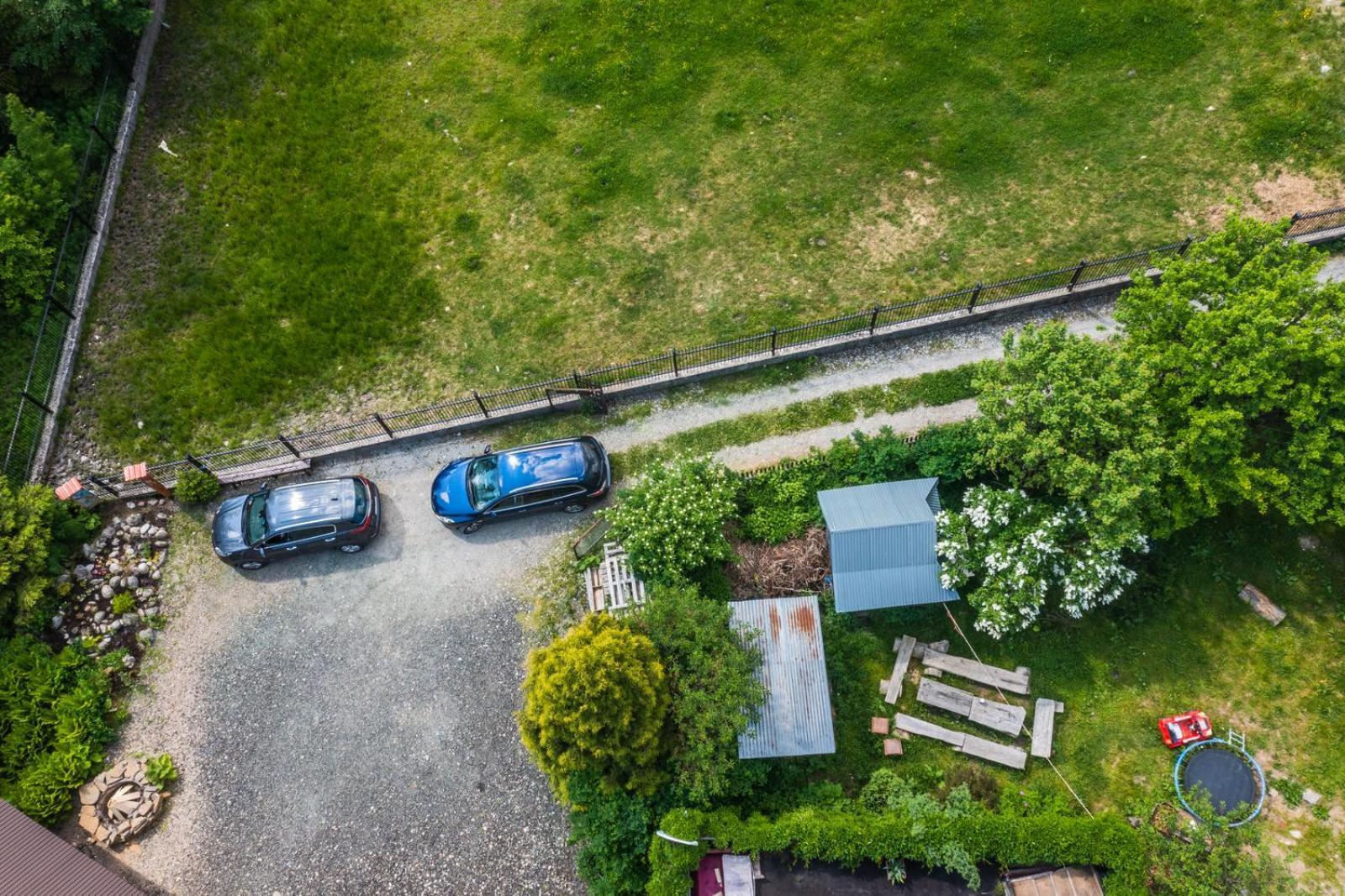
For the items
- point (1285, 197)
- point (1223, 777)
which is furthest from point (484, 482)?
point (1285, 197)

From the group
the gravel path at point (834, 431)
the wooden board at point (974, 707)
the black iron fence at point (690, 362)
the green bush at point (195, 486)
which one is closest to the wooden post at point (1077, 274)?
the black iron fence at point (690, 362)

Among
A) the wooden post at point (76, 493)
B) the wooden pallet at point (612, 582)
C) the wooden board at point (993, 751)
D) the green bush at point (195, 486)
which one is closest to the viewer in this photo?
the wooden board at point (993, 751)

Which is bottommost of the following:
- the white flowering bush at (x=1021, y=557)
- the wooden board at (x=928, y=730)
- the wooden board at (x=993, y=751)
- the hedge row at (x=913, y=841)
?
the hedge row at (x=913, y=841)

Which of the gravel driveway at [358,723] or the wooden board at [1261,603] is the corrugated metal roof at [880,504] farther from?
the wooden board at [1261,603]

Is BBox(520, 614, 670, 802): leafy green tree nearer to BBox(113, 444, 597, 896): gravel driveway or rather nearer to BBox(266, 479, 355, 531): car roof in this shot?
BBox(113, 444, 597, 896): gravel driveway

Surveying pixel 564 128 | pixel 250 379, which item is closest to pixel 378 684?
pixel 250 379

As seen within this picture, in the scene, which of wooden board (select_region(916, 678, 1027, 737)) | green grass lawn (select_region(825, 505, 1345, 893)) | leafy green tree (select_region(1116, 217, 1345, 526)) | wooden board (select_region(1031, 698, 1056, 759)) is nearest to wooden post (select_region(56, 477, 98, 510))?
green grass lawn (select_region(825, 505, 1345, 893))

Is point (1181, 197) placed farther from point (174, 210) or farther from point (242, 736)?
point (174, 210)

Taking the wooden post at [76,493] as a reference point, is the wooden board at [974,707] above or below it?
below

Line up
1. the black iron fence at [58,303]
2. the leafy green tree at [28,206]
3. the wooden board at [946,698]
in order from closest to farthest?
the wooden board at [946,698] < the black iron fence at [58,303] < the leafy green tree at [28,206]
